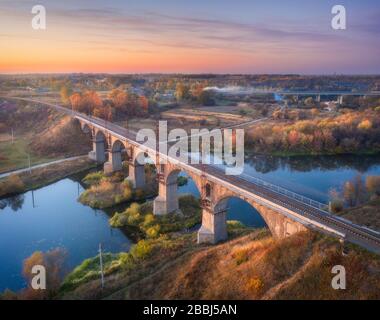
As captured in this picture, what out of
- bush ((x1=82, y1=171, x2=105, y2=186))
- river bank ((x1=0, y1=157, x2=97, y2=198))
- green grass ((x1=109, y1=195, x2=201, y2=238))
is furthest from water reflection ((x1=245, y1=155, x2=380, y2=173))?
river bank ((x1=0, y1=157, x2=97, y2=198))

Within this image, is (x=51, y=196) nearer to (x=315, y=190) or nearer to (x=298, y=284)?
(x=315, y=190)

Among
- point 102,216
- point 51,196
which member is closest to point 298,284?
point 102,216

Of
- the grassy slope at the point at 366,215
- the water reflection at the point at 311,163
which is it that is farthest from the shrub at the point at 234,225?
the water reflection at the point at 311,163

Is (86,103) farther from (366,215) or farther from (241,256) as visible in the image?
(366,215)

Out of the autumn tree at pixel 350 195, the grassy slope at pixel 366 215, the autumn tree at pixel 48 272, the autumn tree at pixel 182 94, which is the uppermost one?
the autumn tree at pixel 182 94

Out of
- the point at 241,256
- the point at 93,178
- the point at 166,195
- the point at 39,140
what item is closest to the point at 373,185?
the point at 241,256

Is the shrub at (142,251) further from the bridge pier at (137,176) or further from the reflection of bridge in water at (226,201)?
the bridge pier at (137,176)
